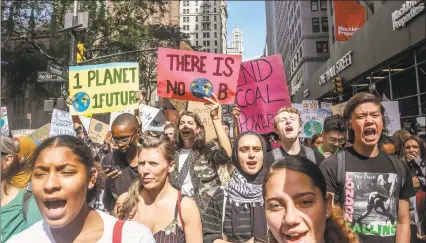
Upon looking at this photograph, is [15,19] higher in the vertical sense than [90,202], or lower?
higher

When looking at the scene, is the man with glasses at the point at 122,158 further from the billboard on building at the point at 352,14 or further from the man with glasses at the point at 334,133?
the billboard on building at the point at 352,14

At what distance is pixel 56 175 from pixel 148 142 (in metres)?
0.95

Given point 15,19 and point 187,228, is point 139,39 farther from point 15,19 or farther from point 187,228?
point 187,228

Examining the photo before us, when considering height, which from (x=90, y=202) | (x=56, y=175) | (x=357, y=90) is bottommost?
(x=90, y=202)

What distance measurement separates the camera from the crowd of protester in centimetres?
166

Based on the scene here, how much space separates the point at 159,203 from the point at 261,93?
2812mm

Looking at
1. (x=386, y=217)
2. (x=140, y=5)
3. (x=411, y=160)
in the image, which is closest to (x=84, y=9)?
(x=140, y=5)

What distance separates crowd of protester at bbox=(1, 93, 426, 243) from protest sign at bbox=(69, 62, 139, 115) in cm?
153

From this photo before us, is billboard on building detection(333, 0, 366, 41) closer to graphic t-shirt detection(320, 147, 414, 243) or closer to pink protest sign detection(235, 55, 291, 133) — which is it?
graphic t-shirt detection(320, 147, 414, 243)

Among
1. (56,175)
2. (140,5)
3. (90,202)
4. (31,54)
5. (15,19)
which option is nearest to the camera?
(56,175)

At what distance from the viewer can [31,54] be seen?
25609 millimetres

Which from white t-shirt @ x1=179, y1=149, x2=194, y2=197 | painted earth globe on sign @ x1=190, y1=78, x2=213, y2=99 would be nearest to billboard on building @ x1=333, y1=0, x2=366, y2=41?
white t-shirt @ x1=179, y1=149, x2=194, y2=197

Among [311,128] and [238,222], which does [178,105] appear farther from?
[311,128]

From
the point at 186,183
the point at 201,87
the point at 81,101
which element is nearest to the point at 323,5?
the point at 201,87
